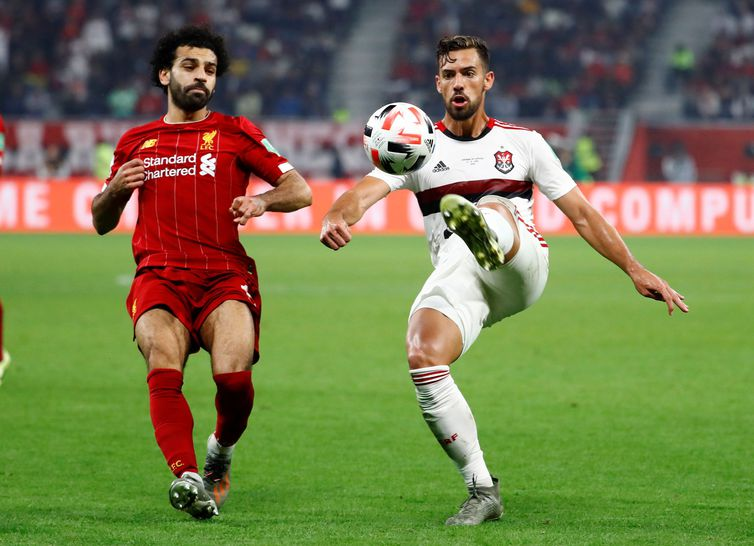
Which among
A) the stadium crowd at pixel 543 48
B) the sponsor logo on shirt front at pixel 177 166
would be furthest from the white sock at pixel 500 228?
the stadium crowd at pixel 543 48

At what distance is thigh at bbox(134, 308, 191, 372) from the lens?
5.11 m

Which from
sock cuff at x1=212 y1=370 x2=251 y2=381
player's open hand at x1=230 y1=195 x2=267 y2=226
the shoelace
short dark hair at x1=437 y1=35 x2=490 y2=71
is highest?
short dark hair at x1=437 y1=35 x2=490 y2=71

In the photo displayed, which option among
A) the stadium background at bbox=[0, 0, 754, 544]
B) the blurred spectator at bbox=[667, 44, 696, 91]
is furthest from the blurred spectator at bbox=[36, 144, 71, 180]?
the blurred spectator at bbox=[667, 44, 696, 91]

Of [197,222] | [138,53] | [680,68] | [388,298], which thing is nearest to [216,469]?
[197,222]

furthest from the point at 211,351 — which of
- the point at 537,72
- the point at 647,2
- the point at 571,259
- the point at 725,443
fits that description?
the point at 647,2

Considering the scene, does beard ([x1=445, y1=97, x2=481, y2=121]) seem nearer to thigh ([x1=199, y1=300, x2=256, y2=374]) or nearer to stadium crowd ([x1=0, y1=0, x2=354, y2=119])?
thigh ([x1=199, y1=300, x2=256, y2=374])

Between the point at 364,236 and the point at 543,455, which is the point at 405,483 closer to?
the point at 543,455

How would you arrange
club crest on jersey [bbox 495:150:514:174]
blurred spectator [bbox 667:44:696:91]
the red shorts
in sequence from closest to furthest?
1. the red shorts
2. club crest on jersey [bbox 495:150:514:174]
3. blurred spectator [bbox 667:44:696:91]

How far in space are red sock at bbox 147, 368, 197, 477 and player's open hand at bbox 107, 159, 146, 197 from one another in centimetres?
81

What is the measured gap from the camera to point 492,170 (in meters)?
5.55

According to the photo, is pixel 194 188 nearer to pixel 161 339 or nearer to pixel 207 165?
pixel 207 165

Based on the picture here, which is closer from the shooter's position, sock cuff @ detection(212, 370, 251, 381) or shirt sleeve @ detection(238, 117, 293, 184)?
sock cuff @ detection(212, 370, 251, 381)

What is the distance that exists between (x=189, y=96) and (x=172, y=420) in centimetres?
143

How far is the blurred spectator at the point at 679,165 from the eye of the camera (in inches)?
1157
